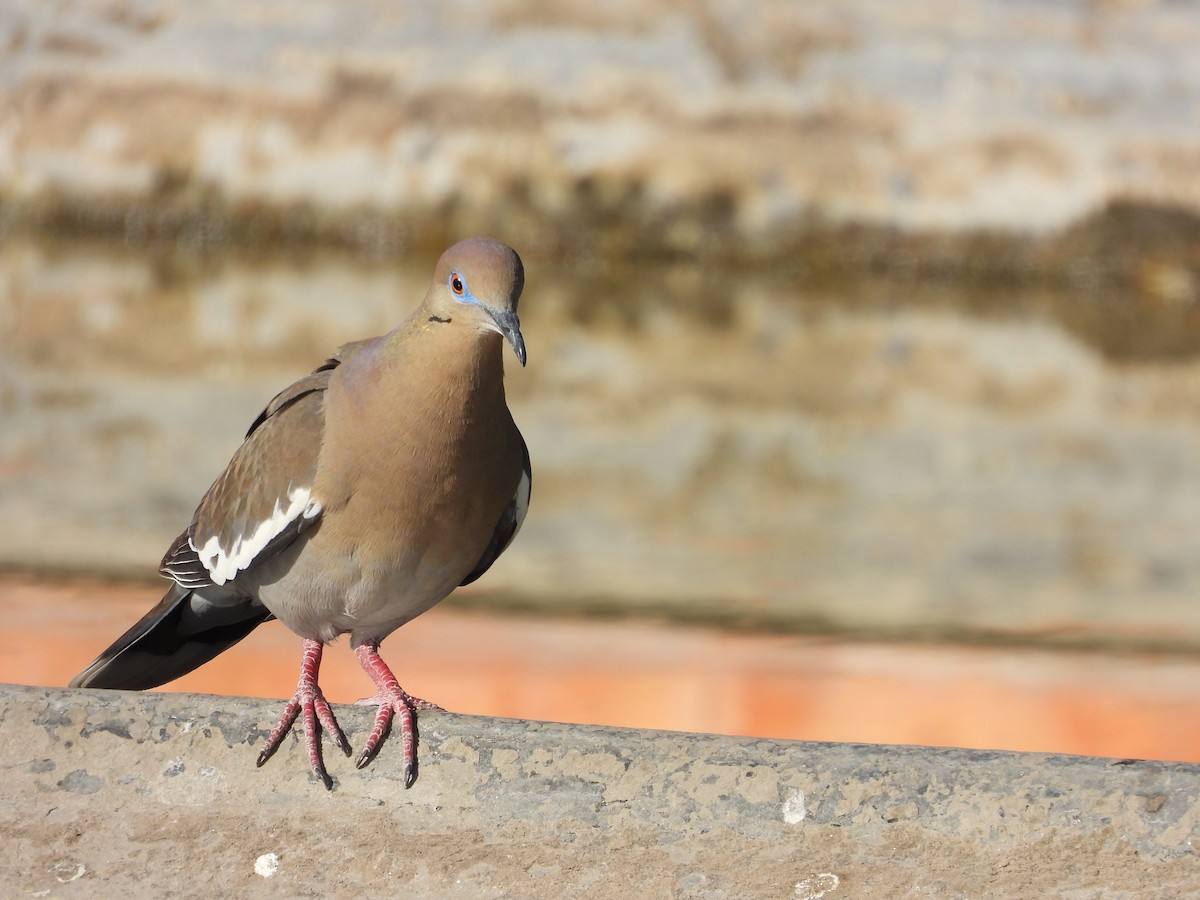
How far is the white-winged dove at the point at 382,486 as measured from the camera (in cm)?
233

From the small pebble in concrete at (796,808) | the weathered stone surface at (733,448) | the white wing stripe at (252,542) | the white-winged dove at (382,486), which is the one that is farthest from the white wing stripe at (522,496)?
the weathered stone surface at (733,448)

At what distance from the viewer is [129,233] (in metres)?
11.9

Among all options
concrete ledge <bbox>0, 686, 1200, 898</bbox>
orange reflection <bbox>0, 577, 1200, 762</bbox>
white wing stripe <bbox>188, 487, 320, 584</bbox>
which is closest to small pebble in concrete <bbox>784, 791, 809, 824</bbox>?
concrete ledge <bbox>0, 686, 1200, 898</bbox>

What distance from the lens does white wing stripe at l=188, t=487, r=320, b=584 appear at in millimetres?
2424

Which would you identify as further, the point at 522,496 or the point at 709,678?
the point at 709,678

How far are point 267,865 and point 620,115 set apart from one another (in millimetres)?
9755

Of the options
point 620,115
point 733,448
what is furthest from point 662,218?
point 733,448

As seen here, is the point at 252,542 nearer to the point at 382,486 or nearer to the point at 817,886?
the point at 382,486

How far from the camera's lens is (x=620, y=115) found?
11.6 m

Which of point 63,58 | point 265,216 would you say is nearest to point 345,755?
point 265,216

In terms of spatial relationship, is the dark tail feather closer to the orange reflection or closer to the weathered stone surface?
the orange reflection

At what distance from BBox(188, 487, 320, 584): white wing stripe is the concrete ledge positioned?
0.23 m

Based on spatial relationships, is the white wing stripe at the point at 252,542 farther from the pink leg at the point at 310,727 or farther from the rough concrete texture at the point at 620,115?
the rough concrete texture at the point at 620,115

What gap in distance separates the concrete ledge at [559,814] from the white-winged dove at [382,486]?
0.26ft
